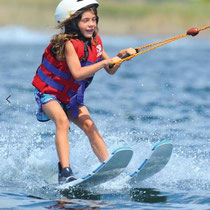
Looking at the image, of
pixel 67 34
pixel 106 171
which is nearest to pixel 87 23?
pixel 67 34

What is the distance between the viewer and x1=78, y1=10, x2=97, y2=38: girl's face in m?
6.85

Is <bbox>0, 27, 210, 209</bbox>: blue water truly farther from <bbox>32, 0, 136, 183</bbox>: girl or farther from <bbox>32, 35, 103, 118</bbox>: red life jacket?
<bbox>32, 35, 103, 118</bbox>: red life jacket

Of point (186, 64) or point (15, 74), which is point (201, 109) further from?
point (186, 64)

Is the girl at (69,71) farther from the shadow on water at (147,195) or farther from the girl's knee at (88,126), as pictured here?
the shadow on water at (147,195)

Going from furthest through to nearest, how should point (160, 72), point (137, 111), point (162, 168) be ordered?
point (160, 72) → point (137, 111) → point (162, 168)

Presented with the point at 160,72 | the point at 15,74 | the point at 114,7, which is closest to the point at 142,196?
the point at 15,74

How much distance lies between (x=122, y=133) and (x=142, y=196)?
3772 mm

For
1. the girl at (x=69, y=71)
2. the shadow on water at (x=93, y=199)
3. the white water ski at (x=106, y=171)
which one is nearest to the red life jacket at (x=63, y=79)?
the girl at (x=69, y=71)

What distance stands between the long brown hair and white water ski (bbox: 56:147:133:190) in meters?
1.13

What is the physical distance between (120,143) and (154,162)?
2.02 meters

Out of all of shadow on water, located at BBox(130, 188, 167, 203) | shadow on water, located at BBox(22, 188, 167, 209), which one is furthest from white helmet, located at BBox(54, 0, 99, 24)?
shadow on water, located at BBox(130, 188, 167, 203)

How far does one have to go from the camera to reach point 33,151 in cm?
876

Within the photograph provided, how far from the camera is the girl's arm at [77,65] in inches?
263

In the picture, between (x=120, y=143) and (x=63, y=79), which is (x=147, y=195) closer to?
(x=63, y=79)
